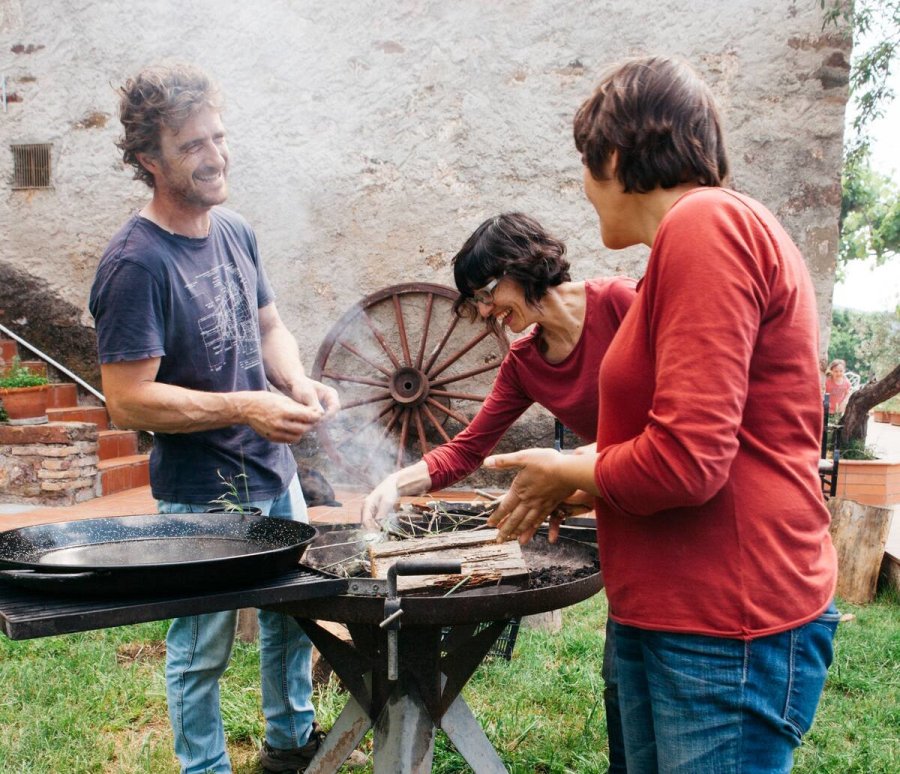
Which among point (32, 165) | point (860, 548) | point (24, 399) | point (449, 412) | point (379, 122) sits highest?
point (379, 122)

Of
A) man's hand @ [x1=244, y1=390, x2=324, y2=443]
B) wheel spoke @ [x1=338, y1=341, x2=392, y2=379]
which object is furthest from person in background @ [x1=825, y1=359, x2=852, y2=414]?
man's hand @ [x1=244, y1=390, x2=324, y2=443]

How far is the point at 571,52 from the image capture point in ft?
19.5

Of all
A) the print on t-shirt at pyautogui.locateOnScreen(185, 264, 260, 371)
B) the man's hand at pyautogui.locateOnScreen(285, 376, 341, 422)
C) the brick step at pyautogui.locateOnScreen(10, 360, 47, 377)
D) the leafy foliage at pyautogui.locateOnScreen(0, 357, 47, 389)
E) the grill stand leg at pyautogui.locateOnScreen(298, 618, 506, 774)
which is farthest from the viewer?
the brick step at pyautogui.locateOnScreen(10, 360, 47, 377)

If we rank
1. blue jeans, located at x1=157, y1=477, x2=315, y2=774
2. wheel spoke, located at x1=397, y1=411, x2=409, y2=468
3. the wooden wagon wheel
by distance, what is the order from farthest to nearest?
1. the wooden wagon wheel
2. wheel spoke, located at x1=397, y1=411, x2=409, y2=468
3. blue jeans, located at x1=157, y1=477, x2=315, y2=774

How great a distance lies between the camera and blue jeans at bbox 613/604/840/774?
1.17 meters

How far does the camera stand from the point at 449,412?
5.90m

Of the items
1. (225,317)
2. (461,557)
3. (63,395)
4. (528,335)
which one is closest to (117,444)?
(63,395)

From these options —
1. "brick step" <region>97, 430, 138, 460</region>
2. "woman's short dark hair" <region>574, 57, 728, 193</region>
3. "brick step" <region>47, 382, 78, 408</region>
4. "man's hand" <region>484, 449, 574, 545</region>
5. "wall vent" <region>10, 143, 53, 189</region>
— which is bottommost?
"brick step" <region>97, 430, 138, 460</region>

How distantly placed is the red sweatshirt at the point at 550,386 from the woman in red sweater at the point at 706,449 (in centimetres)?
95

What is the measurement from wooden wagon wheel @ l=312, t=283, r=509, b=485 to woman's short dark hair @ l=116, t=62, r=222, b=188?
3721mm

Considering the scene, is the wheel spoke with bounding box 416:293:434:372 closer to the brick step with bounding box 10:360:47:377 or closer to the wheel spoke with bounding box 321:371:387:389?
the wheel spoke with bounding box 321:371:387:389

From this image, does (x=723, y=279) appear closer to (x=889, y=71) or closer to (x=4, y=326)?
(x=4, y=326)

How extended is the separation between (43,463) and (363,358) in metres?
2.37

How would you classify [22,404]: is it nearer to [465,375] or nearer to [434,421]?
[434,421]
